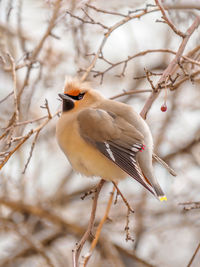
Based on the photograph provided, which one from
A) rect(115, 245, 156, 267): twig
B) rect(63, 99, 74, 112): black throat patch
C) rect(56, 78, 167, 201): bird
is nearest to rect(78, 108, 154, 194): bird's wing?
rect(56, 78, 167, 201): bird

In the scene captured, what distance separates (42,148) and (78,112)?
2656mm

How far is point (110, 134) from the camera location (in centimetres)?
305

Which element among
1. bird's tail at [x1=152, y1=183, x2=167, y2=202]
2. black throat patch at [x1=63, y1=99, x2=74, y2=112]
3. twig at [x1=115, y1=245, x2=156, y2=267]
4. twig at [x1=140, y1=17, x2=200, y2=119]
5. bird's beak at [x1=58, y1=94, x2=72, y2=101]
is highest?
twig at [x1=140, y1=17, x2=200, y2=119]

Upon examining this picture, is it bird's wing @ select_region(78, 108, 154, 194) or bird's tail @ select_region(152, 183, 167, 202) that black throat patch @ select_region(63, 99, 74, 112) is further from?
bird's tail @ select_region(152, 183, 167, 202)

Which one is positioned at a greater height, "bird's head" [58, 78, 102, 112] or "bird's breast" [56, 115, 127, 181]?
"bird's head" [58, 78, 102, 112]

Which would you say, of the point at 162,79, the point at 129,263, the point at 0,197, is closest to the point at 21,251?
the point at 0,197

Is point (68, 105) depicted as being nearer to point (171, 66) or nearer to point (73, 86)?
point (73, 86)

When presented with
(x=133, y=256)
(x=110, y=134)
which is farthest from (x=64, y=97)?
(x=133, y=256)

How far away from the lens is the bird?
300 centimetres

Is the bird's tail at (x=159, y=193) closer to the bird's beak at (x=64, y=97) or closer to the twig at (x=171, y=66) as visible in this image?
the twig at (x=171, y=66)

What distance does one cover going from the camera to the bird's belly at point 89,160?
3.02 metres

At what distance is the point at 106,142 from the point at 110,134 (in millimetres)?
54

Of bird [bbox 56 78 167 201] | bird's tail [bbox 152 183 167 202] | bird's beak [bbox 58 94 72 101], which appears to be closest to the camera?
bird's tail [bbox 152 183 167 202]

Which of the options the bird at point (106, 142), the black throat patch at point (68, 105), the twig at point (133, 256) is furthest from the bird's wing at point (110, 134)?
the twig at point (133, 256)
